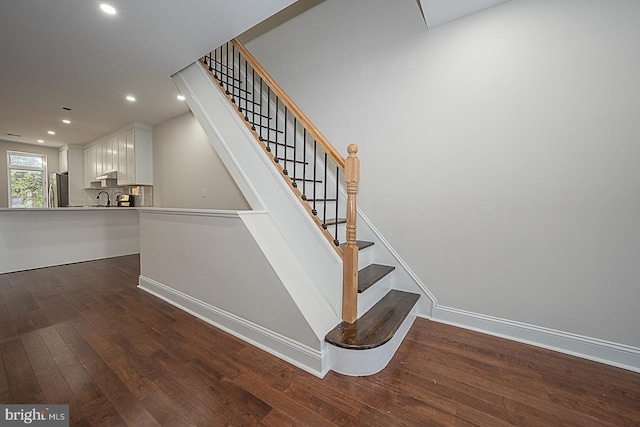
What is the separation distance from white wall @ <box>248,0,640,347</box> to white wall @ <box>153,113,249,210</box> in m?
2.31

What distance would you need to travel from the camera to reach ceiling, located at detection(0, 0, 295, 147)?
2135 millimetres

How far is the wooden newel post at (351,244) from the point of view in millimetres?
1849

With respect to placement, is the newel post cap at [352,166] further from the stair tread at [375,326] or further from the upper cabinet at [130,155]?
the upper cabinet at [130,155]

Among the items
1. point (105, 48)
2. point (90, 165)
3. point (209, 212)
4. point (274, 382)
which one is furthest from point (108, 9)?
point (90, 165)

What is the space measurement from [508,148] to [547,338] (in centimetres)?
152

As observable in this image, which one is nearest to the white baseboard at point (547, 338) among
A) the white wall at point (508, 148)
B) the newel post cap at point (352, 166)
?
the white wall at point (508, 148)

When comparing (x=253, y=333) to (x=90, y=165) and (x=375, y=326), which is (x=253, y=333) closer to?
(x=375, y=326)

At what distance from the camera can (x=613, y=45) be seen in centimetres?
174

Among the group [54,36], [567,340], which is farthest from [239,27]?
[567,340]

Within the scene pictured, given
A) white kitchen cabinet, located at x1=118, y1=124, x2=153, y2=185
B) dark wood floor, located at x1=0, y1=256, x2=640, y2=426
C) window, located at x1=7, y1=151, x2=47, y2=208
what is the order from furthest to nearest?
window, located at x1=7, y1=151, x2=47, y2=208 → white kitchen cabinet, located at x1=118, y1=124, x2=153, y2=185 → dark wood floor, located at x1=0, y1=256, x2=640, y2=426

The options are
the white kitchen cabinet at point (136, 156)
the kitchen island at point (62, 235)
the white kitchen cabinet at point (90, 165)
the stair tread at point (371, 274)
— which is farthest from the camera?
the white kitchen cabinet at point (90, 165)

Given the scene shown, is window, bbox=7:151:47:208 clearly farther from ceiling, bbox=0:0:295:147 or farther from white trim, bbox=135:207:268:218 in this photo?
white trim, bbox=135:207:268:218

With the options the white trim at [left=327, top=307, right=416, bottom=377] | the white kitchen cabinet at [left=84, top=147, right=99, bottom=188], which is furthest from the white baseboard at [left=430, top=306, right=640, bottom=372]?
the white kitchen cabinet at [left=84, top=147, right=99, bottom=188]

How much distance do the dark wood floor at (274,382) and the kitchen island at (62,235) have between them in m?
2.59
